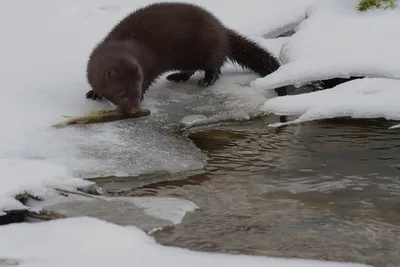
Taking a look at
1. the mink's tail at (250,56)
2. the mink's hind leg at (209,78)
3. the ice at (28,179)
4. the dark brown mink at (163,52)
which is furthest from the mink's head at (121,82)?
the ice at (28,179)

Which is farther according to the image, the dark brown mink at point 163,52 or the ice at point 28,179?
the dark brown mink at point 163,52

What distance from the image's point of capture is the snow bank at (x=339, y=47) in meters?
6.03

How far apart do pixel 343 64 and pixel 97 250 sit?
338 cm

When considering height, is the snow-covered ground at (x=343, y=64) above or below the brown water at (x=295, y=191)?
above

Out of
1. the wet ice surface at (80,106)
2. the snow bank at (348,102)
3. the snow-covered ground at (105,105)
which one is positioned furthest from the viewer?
the snow bank at (348,102)

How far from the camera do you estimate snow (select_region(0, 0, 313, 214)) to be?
182 inches

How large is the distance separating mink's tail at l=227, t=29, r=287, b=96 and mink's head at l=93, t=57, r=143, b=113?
51.2 inches

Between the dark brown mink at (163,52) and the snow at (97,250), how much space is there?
2448 mm

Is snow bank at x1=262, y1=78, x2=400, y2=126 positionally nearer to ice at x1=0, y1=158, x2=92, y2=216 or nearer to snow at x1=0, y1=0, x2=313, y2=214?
snow at x1=0, y1=0, x2=313, y2=214

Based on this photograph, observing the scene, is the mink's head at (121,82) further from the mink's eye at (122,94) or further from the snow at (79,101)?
the snow at (79,101)

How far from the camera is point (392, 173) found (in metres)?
4.67

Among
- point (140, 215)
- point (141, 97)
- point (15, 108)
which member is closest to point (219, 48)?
point (141, 97)

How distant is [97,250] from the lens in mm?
3275

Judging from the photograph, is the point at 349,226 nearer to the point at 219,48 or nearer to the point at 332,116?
the point at 332,116
